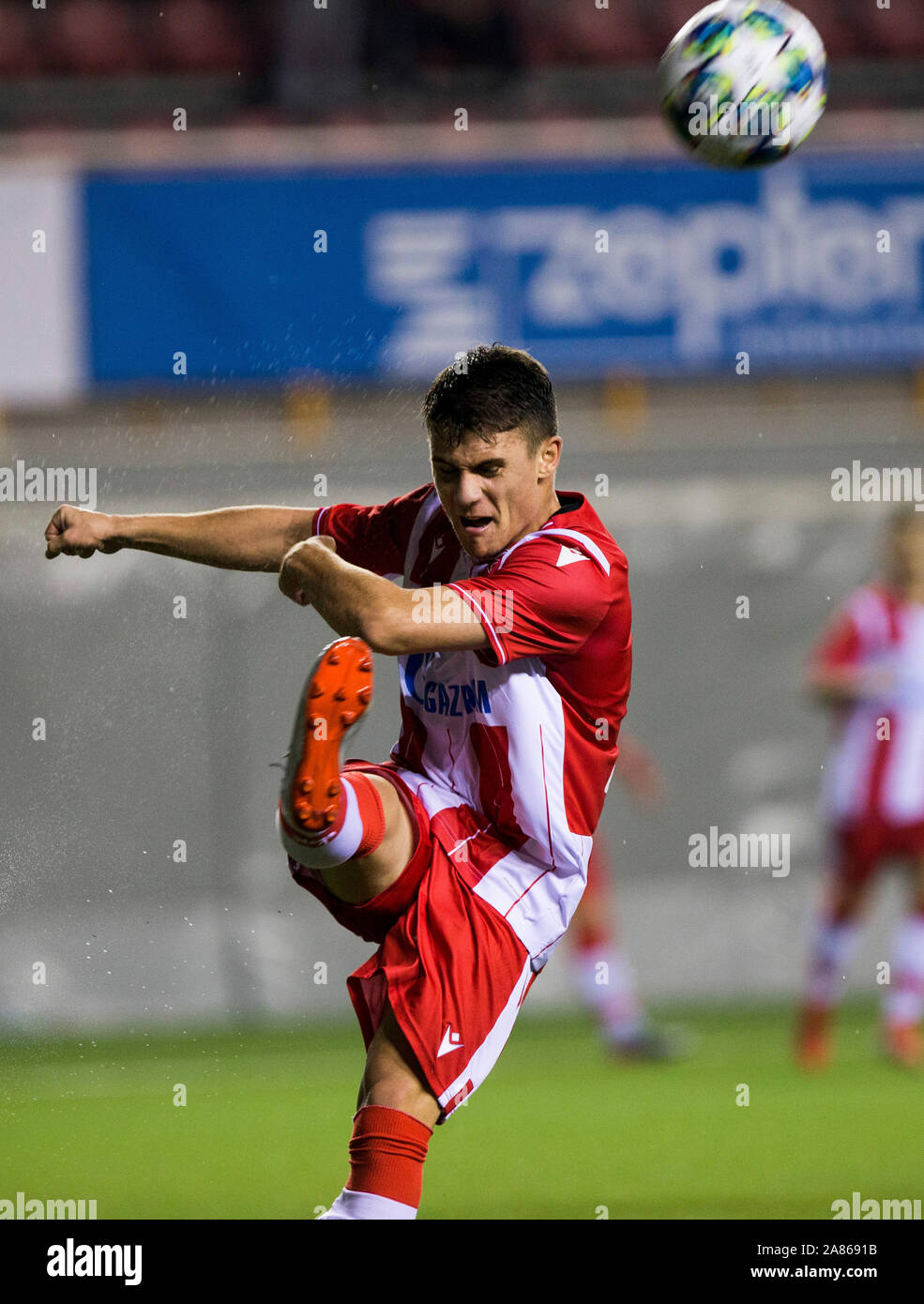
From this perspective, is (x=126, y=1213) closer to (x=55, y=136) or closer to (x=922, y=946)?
(x=922, y=946)

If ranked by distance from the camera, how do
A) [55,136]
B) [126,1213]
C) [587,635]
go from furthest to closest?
[55,136], [126,1213], [587,635]

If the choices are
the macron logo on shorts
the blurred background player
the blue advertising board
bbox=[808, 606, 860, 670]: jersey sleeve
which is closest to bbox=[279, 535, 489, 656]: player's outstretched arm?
the macron logo on shorts

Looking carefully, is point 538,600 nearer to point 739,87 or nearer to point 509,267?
point 739,87

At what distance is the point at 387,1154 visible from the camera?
2.87 metres

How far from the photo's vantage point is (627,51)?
9.24m

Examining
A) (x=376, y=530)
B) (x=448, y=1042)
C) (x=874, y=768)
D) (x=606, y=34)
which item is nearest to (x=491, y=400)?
(x=376, y=530)

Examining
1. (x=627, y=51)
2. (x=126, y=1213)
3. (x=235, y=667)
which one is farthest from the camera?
(x=627, y=51)

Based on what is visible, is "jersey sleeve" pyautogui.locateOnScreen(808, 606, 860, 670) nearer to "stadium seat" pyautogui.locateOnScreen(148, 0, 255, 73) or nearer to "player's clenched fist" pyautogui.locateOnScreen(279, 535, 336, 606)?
"player's clenched fist" pyautogui.locateOnScreen(279, 535, 336, 606)

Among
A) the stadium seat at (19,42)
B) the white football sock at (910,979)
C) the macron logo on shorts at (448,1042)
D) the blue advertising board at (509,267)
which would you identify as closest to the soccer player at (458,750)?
the macron logo on shorts at (448,1042)

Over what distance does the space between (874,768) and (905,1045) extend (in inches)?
43.5

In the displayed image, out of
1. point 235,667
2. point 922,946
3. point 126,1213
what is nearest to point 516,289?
point 235,667

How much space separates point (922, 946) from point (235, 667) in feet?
9.28
